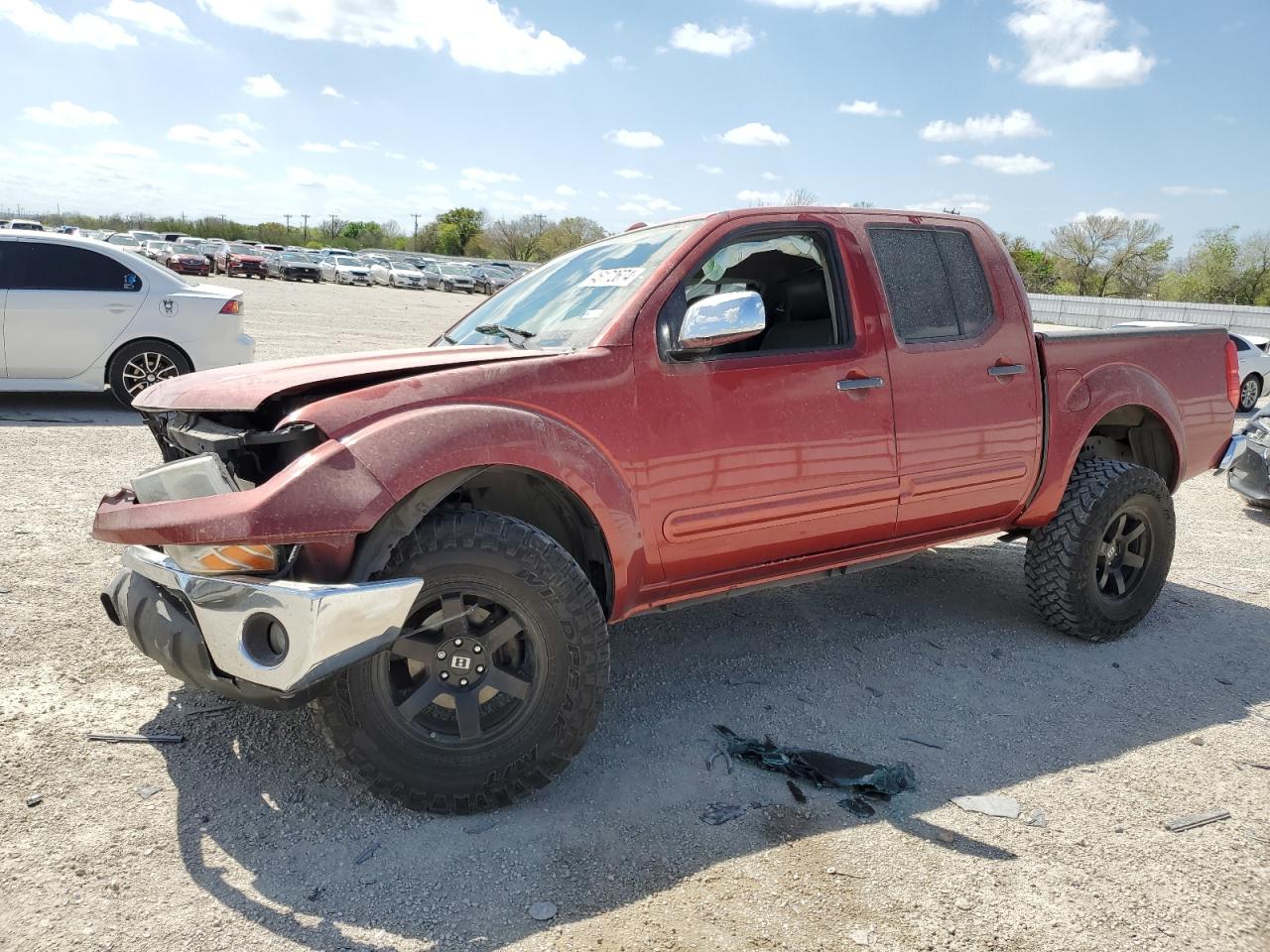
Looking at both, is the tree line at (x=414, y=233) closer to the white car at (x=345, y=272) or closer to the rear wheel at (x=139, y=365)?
the white car at (x=345, y=272)

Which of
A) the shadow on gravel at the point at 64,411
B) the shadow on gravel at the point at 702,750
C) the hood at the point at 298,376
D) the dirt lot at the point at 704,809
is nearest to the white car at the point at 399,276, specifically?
the shadow on gravel at the point at 64,411

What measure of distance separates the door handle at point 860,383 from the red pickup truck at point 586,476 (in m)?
0.02

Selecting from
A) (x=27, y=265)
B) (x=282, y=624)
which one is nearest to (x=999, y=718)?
(x=282, y=624)

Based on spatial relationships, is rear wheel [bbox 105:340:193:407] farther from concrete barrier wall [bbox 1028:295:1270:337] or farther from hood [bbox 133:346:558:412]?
concrete barrier wall [bbox 1028:295:1270:337]

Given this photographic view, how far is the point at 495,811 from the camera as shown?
302 centimetres

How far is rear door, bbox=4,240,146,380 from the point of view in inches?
340

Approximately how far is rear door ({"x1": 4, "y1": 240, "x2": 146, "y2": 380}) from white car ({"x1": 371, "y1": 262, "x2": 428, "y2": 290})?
1576 inches

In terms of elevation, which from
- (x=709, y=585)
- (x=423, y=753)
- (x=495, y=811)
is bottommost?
(x=495, y=811)

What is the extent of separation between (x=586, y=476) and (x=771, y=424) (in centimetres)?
80

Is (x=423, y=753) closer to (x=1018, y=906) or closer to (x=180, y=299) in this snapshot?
(x=1018, y=906)

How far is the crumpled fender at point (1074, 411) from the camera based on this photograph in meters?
4.40

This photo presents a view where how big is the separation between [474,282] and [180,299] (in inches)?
1562

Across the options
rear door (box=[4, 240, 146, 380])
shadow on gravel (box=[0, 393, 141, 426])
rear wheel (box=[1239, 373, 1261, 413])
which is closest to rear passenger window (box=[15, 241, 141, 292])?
rear door (box=[4, 240, 146, 380])

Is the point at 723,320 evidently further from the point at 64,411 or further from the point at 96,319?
the point at 64,411
